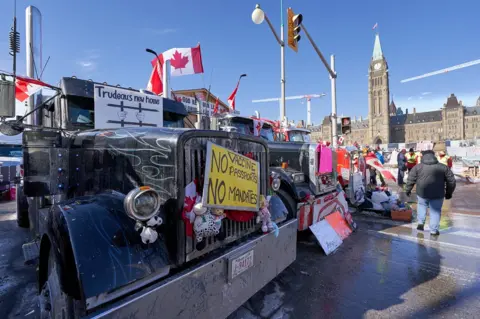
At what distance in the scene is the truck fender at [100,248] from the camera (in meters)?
1.71

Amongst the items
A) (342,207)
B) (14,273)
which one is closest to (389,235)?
(342,207)

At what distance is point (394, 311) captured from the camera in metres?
3.09

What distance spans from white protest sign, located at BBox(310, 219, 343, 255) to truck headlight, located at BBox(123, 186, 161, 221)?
3.70 metres

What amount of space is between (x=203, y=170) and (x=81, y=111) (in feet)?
7.76

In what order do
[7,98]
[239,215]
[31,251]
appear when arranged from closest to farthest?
[239,215] → [7,98] → [31,251]

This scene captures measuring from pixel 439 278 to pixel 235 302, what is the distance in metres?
3.17

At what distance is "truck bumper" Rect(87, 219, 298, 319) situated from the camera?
1743 millimetres

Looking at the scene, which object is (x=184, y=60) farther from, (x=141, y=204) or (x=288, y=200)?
(x=141, y=204)

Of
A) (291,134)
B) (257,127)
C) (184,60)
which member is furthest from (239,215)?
(184,60)

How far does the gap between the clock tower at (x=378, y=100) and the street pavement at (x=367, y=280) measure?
5294 inches

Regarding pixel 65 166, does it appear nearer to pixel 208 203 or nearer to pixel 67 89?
pixel 67 89

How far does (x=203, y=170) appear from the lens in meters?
2.32

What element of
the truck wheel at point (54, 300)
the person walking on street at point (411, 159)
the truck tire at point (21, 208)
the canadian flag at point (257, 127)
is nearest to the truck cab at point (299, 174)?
the canadian flag at point (257, 127)

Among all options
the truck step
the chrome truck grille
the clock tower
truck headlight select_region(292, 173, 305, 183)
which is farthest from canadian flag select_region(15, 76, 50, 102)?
the clock tower
